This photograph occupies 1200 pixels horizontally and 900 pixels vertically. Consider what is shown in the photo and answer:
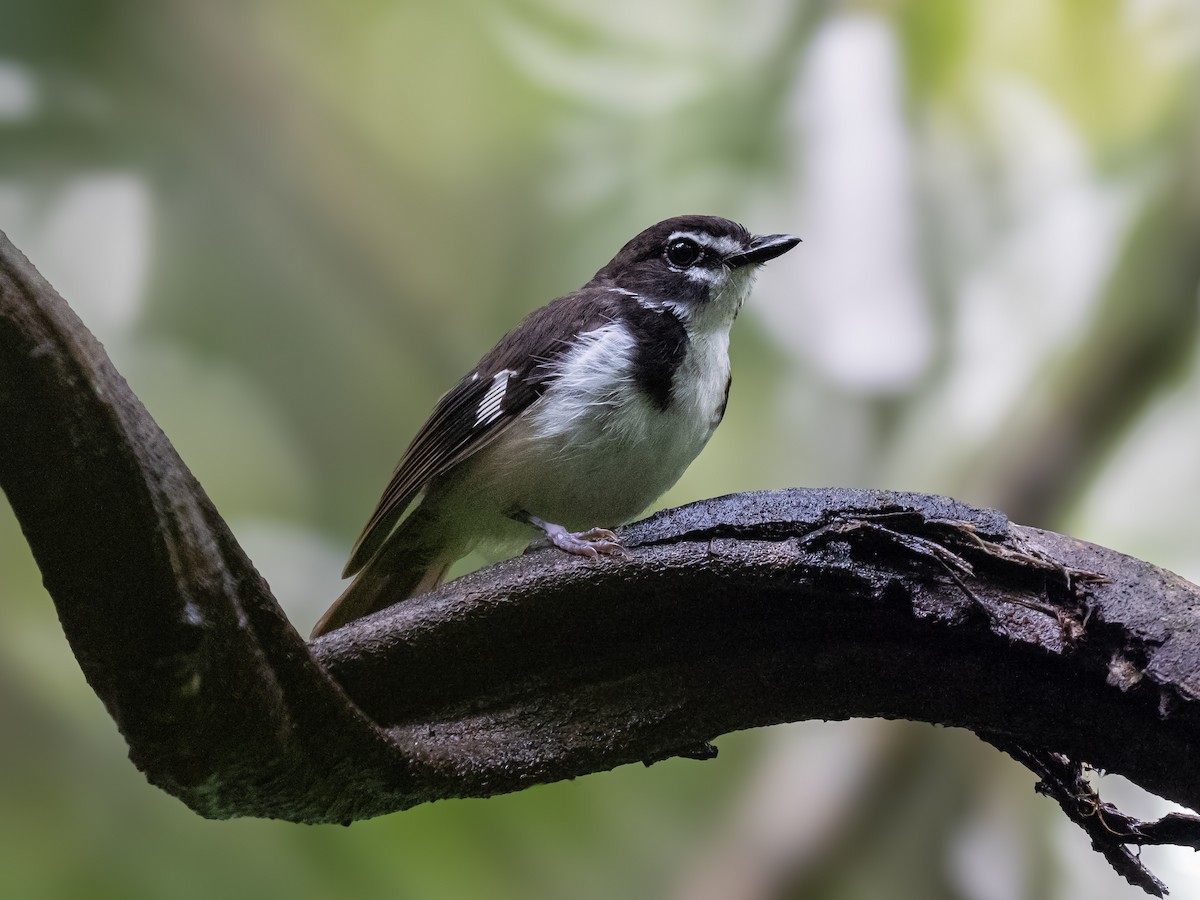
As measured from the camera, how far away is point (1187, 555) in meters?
3.42

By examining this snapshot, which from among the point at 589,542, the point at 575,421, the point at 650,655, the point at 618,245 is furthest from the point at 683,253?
the point at 618,245

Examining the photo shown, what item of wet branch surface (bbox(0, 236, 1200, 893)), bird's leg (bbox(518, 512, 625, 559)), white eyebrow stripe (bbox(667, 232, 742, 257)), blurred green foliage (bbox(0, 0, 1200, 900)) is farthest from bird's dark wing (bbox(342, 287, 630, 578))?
blurred green foliage (bbox(0, 0, 1200, 900))

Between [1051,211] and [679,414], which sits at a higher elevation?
[1051,211]

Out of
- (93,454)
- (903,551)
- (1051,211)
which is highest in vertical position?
(1051,211)

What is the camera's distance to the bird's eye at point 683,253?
2306 millimetres

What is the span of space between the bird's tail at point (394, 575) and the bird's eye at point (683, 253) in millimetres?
831

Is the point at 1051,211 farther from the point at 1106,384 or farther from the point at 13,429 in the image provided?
the point at 13,429

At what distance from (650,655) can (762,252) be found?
1.10 m

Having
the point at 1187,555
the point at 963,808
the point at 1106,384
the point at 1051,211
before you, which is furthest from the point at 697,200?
the point at 963,808

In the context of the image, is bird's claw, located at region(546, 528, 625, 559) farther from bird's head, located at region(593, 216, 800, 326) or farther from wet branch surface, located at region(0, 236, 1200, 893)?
bird's head, located at region(593, 216, 800, 326)

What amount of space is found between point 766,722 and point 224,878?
2.18m

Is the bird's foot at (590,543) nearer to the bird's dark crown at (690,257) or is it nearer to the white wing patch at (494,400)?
Result: the white wing patch at (494,400)

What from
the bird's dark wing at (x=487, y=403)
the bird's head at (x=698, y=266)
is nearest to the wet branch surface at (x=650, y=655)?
the bird's dark wing at (x=487, y=403)

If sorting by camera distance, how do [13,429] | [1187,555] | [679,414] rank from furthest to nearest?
[1187,555], [679,414], [13,429]
